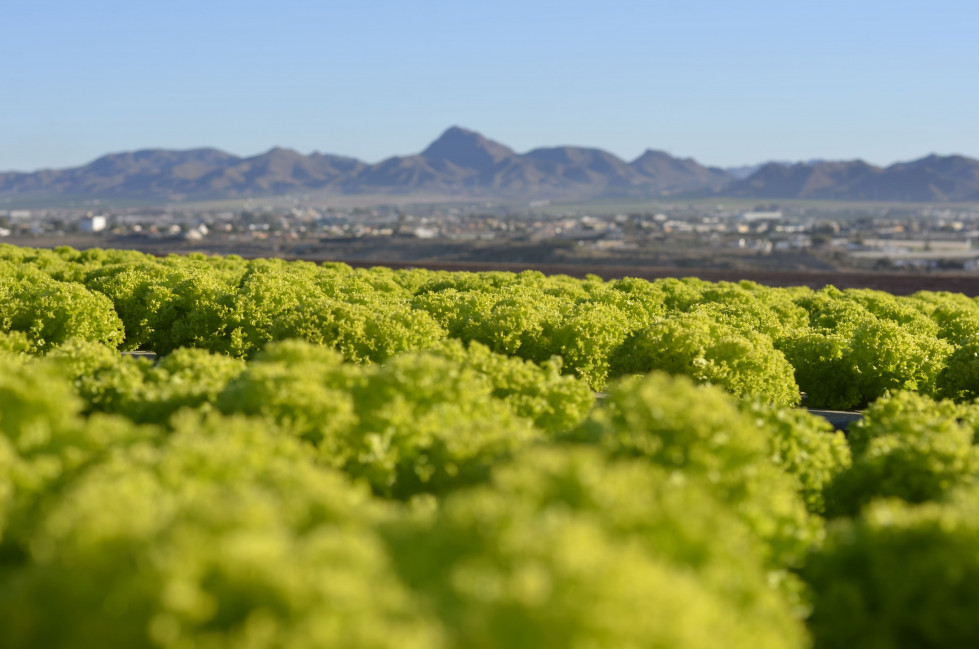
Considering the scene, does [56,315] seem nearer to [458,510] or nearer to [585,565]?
[458,510]

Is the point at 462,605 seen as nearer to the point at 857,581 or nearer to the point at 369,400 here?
the point at 857,581

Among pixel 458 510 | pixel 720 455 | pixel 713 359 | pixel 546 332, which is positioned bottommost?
pixel 713 359

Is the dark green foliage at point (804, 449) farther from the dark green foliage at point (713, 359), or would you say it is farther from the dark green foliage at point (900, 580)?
the dark green foliage at point (713, 359)

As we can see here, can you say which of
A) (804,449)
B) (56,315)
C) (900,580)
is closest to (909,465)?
(804,449)

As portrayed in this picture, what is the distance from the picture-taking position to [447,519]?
24.6ft

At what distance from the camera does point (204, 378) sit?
14.7 metres

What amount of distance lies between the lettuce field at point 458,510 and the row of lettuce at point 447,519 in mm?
26

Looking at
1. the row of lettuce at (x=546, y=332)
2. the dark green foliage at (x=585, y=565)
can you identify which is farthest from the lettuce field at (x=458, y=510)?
the row of lettuce at (x=546, y=332)

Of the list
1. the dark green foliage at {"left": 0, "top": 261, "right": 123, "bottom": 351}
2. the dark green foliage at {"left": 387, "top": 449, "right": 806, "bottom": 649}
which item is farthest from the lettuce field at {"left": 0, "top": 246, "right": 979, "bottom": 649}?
the dark green foliage at {"left": 0, "top": 261, "right": 123, "bottom": 351}

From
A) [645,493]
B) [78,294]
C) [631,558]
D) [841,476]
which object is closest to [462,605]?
[631,558]

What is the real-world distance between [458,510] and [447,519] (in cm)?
17

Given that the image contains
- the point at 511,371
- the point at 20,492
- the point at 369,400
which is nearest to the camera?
the point at 20,492

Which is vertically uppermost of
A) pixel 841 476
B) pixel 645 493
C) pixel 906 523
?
Result: pixel 645 493

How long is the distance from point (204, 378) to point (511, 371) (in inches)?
209
